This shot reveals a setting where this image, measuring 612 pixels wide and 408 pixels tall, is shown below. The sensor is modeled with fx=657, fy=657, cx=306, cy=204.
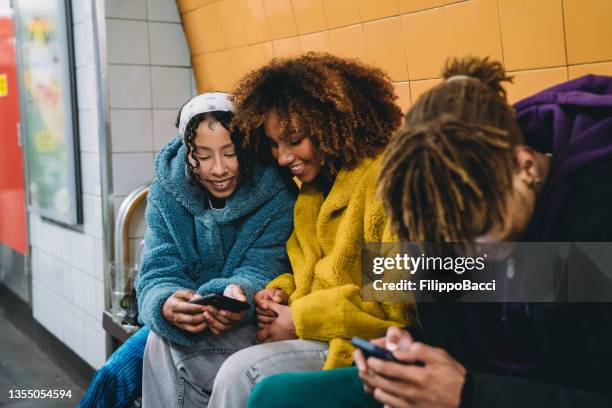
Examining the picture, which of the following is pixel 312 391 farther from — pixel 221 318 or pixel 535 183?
pixel 535 183

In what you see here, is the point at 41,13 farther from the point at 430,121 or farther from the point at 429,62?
the point at 430,121

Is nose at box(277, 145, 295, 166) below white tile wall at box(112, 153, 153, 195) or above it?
below

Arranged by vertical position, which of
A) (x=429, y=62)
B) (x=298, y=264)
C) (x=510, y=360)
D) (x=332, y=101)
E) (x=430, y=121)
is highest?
(x=429, y=62)

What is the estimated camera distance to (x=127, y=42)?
304cm

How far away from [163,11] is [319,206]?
179cm

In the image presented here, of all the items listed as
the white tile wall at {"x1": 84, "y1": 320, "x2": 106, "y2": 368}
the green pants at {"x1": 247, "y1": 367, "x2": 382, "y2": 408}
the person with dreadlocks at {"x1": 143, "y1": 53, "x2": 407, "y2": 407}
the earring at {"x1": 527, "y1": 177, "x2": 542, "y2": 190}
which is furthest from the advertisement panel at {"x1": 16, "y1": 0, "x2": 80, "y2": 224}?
the earring at {"x1": 527, "y1": 177, "x2": 542, "y2": 190}

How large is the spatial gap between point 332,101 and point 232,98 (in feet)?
1.21

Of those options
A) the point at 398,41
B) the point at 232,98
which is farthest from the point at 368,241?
the point at 398,41

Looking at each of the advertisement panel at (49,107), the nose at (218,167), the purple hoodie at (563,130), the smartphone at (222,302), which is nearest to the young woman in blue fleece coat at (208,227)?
the nose at (218,167)

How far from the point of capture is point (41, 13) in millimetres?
3570

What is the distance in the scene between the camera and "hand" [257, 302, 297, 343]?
1.62 metres

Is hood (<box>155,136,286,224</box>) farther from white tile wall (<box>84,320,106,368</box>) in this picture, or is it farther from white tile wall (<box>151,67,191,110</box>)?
white tile wall (<box>84,320,106,368</box>)

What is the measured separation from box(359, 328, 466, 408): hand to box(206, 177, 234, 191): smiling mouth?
0.85 m

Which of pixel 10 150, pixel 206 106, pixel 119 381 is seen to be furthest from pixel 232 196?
pixel 10 150
